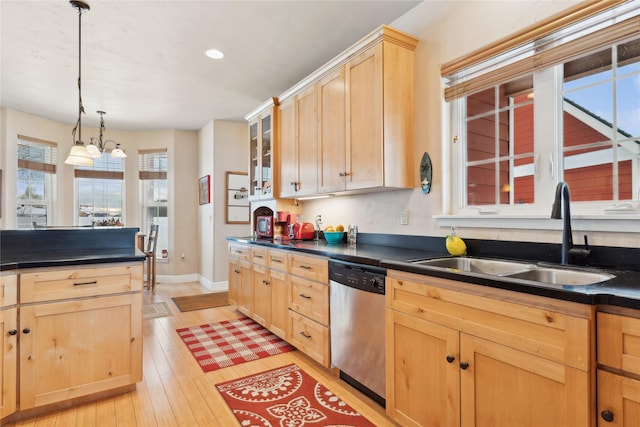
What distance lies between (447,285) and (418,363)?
439mm

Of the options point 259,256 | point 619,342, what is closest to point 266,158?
point 259,256

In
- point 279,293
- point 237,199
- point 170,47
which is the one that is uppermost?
point 170,47

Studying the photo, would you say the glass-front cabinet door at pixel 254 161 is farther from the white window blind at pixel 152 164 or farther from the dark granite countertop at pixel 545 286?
the white window blind at pixel 152 164

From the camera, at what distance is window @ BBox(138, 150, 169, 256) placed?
5945 millimetres

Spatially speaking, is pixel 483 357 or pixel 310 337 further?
pixel 310 337

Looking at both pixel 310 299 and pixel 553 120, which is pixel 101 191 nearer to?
pixel 310 299

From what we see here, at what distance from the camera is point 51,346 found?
194 cm

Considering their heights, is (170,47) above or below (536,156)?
above

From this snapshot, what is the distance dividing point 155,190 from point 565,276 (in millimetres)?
6078

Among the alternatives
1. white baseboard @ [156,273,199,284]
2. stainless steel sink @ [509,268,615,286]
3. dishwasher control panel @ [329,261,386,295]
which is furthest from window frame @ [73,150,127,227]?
stainless steel sink @ [509,268,615,286]

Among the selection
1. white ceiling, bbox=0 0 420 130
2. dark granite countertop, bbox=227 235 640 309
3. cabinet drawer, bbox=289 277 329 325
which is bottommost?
cabinet drawer, bbox=289 277 329 325

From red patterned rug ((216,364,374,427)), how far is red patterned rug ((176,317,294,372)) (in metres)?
0.36

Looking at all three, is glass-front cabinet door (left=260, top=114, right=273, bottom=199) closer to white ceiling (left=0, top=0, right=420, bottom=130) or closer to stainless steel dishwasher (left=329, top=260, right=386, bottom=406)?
white ceiling (left=0, top=0, right=420, bottom=130)

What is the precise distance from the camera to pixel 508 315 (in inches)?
49.8
